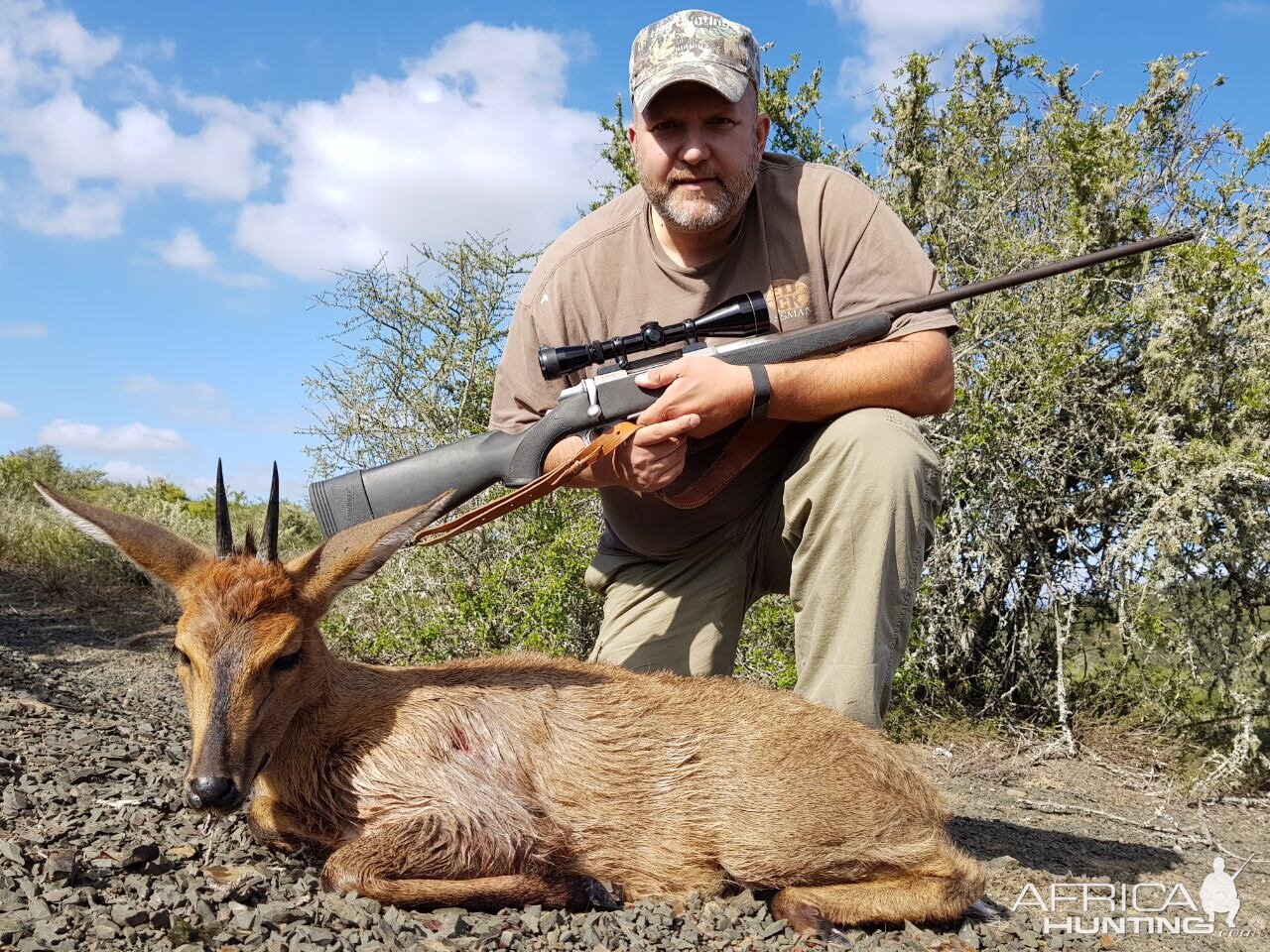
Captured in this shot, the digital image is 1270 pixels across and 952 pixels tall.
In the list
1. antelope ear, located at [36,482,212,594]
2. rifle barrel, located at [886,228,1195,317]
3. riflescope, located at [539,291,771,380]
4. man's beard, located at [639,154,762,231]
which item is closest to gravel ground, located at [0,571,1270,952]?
antelope ear, located at [36,482,212,594]

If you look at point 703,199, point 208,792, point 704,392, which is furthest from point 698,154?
point 208,792

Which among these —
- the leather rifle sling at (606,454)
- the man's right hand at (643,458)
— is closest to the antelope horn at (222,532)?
the leather rifle sling at (606,454)

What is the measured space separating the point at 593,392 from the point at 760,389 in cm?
90

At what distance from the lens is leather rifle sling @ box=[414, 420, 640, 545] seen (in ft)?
17.3

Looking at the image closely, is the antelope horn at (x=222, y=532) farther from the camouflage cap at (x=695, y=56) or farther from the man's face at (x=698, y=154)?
the camouflage cap at (x=695, y=56)

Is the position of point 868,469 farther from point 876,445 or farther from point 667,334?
point 667,334

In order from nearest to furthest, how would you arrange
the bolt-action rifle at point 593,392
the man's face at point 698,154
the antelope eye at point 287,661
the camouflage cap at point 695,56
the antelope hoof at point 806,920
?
1. the antelope hoof at point 806,920
2. the antelope eye at point 287,661
3. the bolt-action rifle at point 593,392
4. the camouflage cap at point 695,56
5. the man's face at point 698,154

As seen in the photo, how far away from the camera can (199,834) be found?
4.43 m

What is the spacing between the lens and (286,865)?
422 centimetres

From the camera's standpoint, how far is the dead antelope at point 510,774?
409 centimetres

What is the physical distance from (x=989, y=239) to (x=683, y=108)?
16.3 ft

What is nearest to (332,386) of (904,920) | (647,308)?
(647,308)

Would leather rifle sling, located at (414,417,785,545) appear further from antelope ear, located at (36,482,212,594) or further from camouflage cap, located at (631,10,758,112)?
camouflage cap, located at (631,10,758,112)
